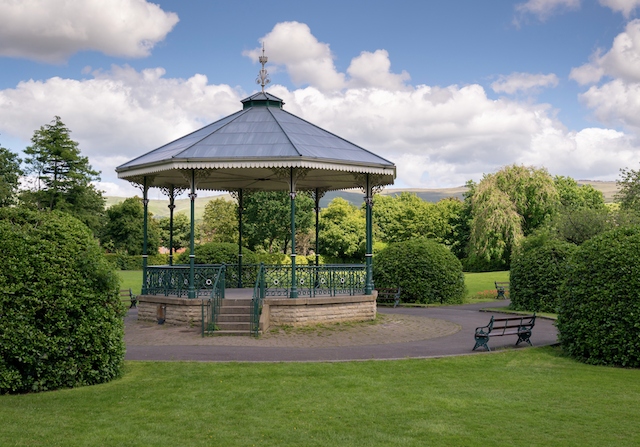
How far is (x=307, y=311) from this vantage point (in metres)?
18.0

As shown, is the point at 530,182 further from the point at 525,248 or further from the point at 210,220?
the point at 210,220

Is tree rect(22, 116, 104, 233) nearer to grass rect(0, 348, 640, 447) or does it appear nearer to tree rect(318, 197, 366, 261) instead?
tree rect(318, 197, 366, 261)

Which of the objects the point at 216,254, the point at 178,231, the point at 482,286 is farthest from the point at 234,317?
the point at 178,231

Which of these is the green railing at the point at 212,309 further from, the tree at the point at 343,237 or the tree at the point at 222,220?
the tree at the point at 222,220

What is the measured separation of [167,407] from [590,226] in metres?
24.7

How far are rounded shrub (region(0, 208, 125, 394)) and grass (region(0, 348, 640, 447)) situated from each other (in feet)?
1.33

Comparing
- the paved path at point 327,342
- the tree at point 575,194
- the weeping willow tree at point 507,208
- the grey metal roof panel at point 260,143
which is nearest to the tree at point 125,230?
the weeping willow tree at point 507,208

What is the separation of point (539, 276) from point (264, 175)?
1086cm

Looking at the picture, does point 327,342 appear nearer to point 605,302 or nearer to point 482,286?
point 605,302

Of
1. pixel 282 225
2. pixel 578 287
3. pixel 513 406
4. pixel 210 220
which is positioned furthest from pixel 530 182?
pixel 513 406

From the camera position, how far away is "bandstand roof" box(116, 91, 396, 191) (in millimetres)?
18094

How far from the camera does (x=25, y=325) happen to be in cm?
988

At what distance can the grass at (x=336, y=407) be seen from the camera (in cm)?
784

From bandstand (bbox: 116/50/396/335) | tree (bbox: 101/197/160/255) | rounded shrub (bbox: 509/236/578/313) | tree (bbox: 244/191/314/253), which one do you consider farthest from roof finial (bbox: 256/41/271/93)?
tree (bbox: 101/197/160/255)
